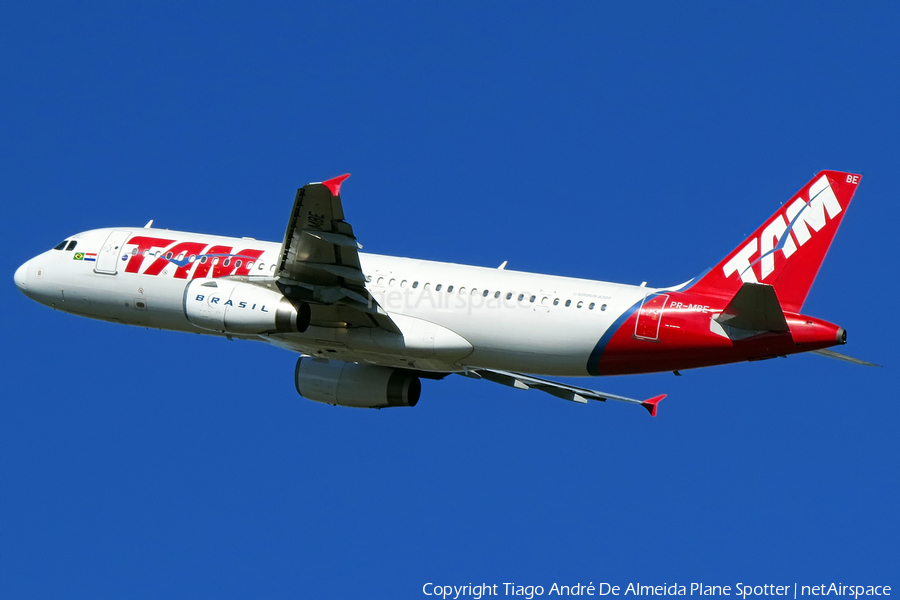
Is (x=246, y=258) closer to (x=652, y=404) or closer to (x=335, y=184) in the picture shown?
(x=335, y=184)

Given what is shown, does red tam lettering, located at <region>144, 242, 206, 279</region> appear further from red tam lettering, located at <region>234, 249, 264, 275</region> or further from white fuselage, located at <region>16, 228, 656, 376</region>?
red tam lettering, located at <region>234, 249, 264, 275</region>

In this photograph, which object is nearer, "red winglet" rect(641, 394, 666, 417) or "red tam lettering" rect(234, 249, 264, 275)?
"red tam lettering" rect(234, 249, 264, 275)

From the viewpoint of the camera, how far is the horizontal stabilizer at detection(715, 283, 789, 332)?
28.1m

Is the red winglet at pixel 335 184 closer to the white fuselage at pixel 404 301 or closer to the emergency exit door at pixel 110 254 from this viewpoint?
the white fuselage at pixel 404 301

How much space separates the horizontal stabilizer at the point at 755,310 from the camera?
28.1 meters

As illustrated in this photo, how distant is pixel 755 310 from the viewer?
2862 centimetres

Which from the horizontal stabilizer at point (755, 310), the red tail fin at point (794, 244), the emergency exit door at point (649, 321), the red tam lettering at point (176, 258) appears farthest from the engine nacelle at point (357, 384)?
the horizontal stabilizer at point (755, 310)

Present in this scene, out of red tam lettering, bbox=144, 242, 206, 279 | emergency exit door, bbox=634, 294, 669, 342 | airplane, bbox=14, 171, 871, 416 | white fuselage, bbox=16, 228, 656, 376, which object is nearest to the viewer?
airplane, bbox=14, 171, 871, 416

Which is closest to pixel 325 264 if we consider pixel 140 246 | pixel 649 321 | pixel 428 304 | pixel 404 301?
pixel 404 301

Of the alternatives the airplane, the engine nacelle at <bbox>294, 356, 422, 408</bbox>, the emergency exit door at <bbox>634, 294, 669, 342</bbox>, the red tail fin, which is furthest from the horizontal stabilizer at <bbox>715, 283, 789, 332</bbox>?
the engine nacelle at <bbox>294, 356, 422, 408</bbox>

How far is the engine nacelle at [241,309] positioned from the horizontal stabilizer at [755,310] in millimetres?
10927

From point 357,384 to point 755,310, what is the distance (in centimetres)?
1285

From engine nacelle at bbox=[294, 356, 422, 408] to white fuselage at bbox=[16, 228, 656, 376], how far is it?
150 centimetres

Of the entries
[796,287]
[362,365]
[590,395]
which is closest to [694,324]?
[796,287]
